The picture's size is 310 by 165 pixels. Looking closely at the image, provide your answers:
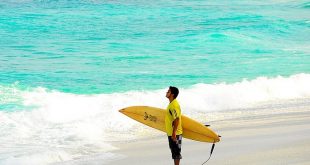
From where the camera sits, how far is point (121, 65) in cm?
2216

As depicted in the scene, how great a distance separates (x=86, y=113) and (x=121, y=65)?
855 centimetres

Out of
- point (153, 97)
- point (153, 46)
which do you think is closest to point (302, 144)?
point (153, 97)

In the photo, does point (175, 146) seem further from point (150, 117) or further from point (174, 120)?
point (150, 117)

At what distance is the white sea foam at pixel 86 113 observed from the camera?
1012 centimetres

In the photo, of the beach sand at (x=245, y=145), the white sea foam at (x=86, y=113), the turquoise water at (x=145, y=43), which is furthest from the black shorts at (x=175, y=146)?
the turquoise water at (x=145, y=43)

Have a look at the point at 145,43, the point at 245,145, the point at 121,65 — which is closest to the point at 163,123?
the point at 245,145

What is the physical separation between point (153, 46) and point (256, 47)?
433 centimetres

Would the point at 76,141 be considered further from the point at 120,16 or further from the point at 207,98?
the point at 120,16

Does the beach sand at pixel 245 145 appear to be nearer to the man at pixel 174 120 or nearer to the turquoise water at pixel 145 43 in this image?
the man at pixel 174 120

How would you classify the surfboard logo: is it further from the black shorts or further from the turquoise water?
the turquoise water

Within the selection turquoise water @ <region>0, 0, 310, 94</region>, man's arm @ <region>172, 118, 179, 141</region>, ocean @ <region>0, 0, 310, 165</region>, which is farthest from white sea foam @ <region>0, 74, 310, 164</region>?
man's arm @ <region>172, 118, 179, 141</region>

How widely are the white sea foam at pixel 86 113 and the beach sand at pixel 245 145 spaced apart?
19.0 inches

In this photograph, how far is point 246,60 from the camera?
24.3 m

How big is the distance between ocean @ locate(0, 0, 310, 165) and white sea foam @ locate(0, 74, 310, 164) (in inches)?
0.9
